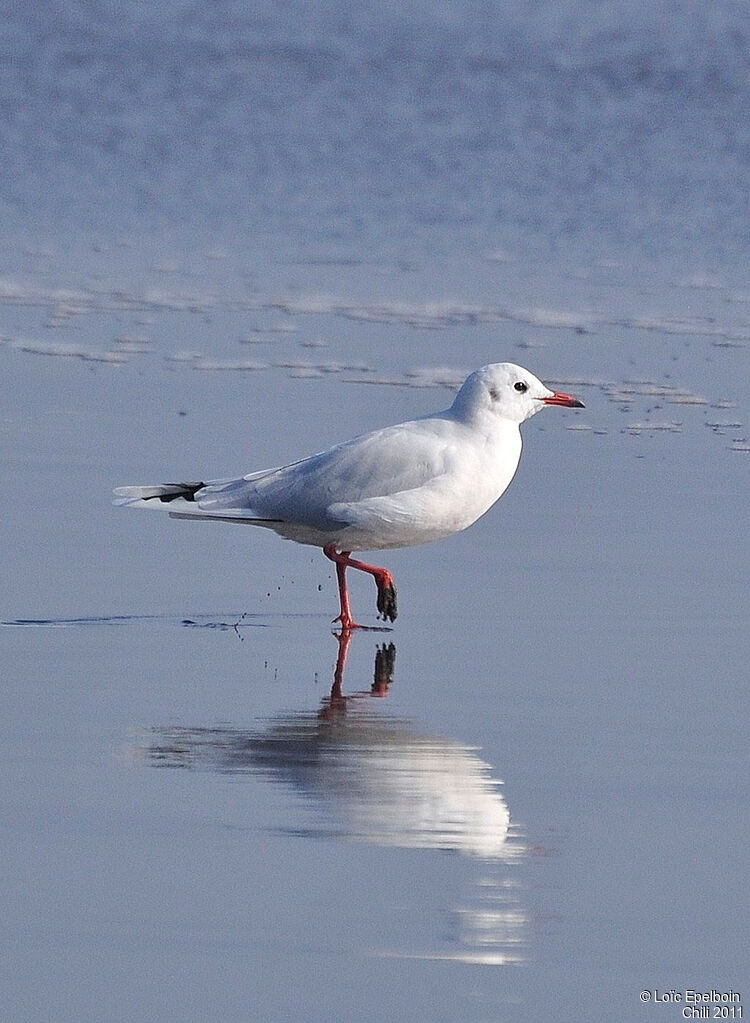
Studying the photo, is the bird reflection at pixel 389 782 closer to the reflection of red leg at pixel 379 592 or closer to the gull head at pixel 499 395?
the reflection of red leg at pixel 379 592

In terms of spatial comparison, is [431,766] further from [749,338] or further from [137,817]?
[749,338]

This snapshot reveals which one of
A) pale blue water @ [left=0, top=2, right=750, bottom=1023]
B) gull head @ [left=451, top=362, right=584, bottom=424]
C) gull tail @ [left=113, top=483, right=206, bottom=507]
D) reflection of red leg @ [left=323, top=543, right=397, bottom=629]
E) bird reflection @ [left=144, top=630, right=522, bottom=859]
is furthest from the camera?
gull head @ [left=451, top=362, right=584, bottom=424]

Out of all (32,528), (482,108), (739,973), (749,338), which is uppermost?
(482,108)

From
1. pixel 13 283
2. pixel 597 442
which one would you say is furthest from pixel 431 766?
pixel 13 283

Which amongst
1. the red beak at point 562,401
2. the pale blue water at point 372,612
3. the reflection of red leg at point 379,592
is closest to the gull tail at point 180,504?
the pale blue water at point 372,612

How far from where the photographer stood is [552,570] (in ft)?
24.3

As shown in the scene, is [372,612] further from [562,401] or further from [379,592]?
[562,401]

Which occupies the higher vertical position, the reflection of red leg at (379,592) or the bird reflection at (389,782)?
the reflection of red leg at (379,592)

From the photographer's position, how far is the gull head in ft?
24.6

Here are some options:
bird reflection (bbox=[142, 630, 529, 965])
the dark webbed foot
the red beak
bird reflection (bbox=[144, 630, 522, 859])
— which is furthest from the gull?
bird reflection (bbox=[144, 630, 522, 859])

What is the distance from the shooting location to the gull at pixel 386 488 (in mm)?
7191

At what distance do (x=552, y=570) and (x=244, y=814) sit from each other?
267cm

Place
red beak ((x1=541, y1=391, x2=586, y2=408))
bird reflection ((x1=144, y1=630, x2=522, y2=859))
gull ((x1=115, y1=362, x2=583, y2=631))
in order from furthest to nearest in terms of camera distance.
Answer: red beak ((x1=541, y1=391, x2=586, y2=408))
gull ((x1=115, y1=362, x2=583, y2=631))
bird reflection ((x1=144, y1=630, x2=522, y2=859))

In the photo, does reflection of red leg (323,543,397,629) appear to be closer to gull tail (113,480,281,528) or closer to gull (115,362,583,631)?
gull (115,362,583,631)
